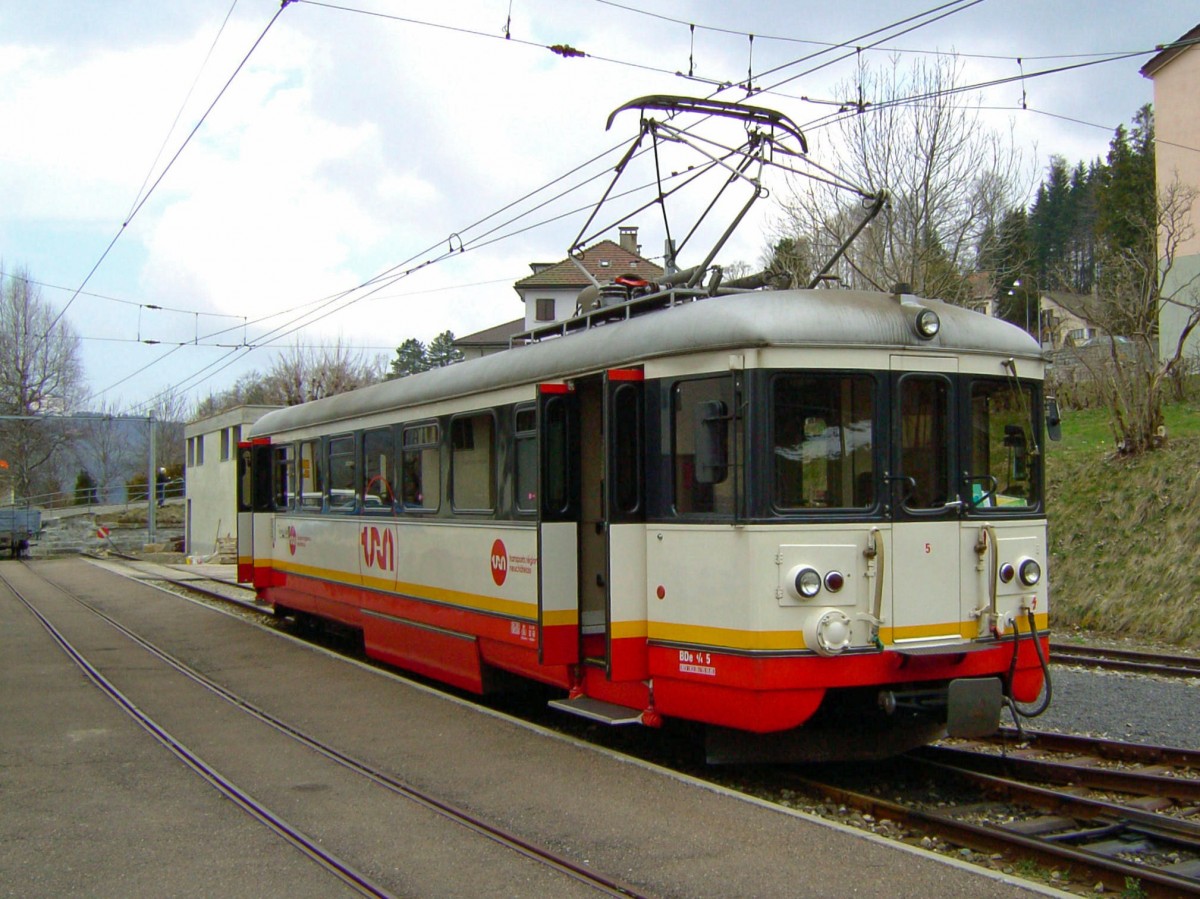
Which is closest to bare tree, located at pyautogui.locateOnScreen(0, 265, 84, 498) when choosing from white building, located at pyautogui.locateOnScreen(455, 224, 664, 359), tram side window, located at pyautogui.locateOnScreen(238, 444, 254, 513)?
white building, located at pyautogui.locateOnScreen(455, 224, 664, 359)

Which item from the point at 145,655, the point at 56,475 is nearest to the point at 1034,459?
the point at 145,655

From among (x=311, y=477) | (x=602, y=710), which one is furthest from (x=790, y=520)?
(x=311, y=477)

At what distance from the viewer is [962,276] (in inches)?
878

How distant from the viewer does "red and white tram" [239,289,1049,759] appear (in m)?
6.98

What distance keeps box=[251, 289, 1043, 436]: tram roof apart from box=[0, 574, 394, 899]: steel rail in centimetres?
359

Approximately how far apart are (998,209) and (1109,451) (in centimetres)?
514

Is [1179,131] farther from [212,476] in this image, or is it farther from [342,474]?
[212,476]

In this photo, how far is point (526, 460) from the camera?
9.13 metres

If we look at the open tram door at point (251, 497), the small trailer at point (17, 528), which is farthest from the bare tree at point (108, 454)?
the open tram door at point (251, 497)

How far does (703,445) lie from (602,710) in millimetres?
2052

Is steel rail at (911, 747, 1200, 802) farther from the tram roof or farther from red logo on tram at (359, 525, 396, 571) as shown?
red logo on tram at (359, 525, 396, 571)

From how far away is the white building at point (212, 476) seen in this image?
1622 inches

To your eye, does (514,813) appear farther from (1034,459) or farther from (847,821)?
(1034,459)

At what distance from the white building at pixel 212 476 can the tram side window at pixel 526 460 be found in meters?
30.4
